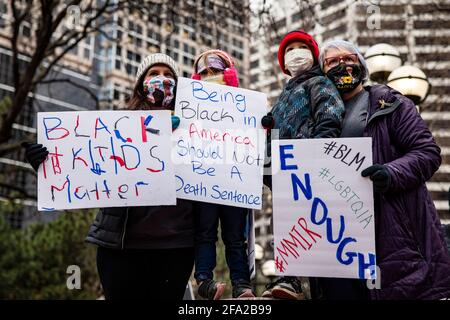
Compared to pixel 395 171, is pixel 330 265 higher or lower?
lower

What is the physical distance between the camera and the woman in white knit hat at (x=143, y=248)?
3.73m

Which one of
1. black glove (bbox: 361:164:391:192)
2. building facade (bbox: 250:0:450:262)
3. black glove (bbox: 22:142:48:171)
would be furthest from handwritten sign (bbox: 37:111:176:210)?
building facade (bbox: 250:0:450:262)

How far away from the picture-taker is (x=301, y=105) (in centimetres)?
367

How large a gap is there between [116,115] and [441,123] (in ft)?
41.9

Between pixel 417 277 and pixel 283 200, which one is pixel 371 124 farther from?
pixel 417 277

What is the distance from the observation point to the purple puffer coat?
3.08 metres

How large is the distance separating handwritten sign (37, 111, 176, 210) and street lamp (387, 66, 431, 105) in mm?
4910

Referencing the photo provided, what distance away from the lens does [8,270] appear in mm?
23875

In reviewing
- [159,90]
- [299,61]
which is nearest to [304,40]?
[299,61]

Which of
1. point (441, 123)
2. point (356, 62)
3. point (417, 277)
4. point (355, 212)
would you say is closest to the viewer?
point (417, 277)

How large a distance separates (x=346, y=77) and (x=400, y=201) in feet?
2.55

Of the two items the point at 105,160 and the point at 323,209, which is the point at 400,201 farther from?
the point at 105,160

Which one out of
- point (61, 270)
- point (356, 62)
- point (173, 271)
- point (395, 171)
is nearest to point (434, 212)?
point (395, 171)

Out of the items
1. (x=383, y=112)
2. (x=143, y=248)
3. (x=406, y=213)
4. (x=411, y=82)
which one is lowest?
(x=143, y=248)
